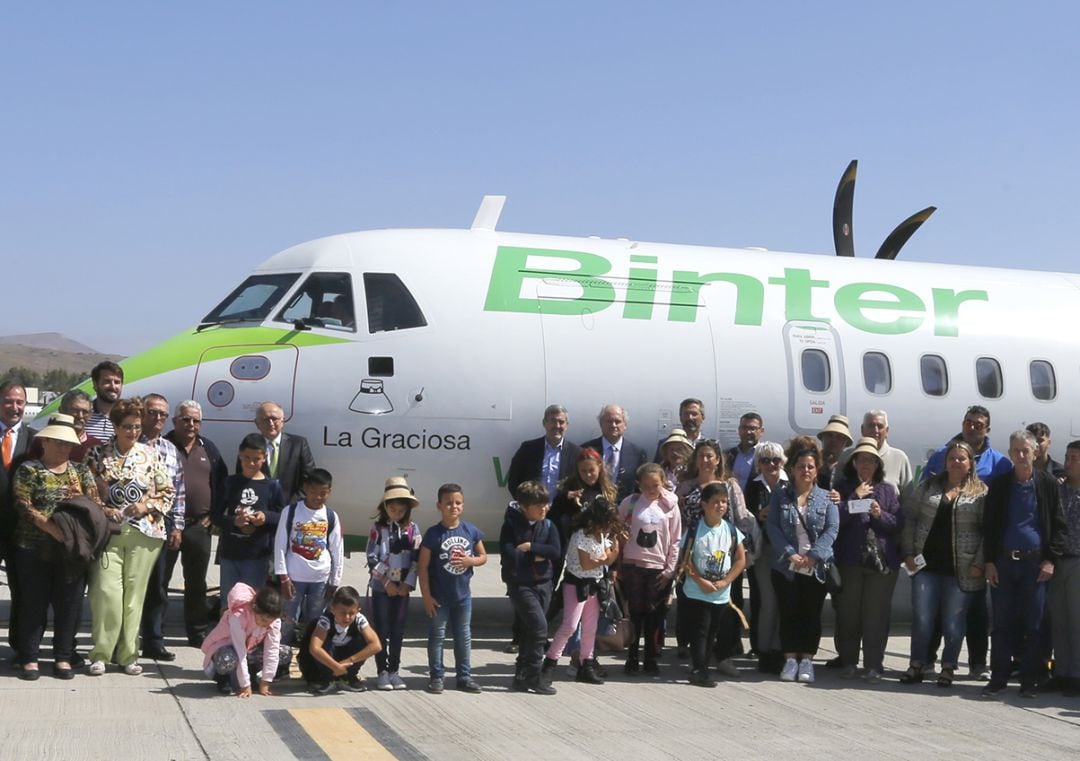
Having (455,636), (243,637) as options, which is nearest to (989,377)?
(455,636)

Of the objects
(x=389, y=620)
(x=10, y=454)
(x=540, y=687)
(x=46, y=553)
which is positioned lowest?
(x=540, y=687)

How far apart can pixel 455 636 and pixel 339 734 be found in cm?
170

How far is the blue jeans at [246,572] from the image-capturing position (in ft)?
31.3

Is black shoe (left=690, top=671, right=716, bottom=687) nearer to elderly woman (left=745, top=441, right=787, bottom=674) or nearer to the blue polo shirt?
elderly woman (left=745, top=441, right=787, bottom=674)

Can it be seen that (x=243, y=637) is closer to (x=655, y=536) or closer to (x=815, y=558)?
(x=655, y=536)

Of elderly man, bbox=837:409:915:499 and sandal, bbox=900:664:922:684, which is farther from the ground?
elderly man, bbox=837:409:915:499

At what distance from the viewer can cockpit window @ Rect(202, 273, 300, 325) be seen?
1138 centimetres

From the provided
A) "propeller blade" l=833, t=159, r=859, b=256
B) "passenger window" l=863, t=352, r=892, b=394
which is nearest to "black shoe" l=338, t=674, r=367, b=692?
"passenger window" l=863, t=352, r=892, b=394

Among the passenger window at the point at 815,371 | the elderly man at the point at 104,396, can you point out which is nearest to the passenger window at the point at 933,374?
the passenger window at the point at 815,371

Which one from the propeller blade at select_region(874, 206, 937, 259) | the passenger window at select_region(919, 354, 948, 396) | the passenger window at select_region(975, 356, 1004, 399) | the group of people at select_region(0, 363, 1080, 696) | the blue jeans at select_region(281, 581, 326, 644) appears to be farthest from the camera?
the propeller blade at select_region(874, 206, 937, 259)

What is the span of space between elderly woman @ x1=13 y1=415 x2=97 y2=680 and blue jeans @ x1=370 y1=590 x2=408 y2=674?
214cm

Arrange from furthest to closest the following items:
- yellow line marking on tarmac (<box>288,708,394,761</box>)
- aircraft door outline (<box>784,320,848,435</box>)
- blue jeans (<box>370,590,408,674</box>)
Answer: aircraft door outline (<box>784,320,848,435</box>)
blue jeans (<box>370,590,408,674</box>)
yellow line marking on tarmac (<box>288,708,394,761</box>)

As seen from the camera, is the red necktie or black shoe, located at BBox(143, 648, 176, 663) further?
black shoe, located at BBox(143, 648, 176, 663)

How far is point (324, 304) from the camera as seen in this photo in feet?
37.2
